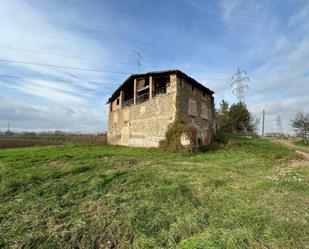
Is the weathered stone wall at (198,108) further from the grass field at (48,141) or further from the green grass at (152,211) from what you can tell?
the grass field at (48,141)

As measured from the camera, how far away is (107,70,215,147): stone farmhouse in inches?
644

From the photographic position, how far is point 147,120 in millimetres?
18500

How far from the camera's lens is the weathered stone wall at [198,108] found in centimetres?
1653

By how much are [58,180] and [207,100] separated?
16.5 meters

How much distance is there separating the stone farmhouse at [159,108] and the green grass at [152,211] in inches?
361

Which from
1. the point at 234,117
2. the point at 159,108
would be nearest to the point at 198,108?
the point at 159,108

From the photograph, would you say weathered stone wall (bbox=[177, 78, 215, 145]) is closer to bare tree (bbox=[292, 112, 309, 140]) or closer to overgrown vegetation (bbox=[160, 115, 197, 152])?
overgrown vegetation (bbox=[160, 115, 197, 152])

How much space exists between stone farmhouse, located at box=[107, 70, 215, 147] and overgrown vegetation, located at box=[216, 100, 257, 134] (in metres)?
18.3

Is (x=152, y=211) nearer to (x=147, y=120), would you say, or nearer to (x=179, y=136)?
(x=179, y=136)

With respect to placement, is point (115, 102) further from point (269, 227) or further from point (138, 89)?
point (269, 227)

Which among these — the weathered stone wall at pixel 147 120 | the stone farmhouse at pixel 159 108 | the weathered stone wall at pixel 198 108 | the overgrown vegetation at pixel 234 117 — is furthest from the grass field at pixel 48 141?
the overgrown vegetation at pixel 234 117

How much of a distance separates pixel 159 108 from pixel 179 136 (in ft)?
11.5

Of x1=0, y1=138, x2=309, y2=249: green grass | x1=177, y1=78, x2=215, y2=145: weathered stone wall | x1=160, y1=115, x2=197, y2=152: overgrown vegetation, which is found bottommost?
x1=0, y1=138, x2=309, y2=249: green grass

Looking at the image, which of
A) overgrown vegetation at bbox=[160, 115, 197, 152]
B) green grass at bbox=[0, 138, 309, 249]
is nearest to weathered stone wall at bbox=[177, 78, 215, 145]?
overgrown vegetation at bbox=[160, 115, 197, 152]
